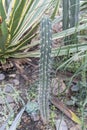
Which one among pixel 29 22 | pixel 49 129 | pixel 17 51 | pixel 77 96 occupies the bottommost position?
pixel 49 129

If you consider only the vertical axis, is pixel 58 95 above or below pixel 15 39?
below

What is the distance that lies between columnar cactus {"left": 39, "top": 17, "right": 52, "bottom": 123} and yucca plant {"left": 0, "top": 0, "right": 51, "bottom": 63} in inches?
20.6

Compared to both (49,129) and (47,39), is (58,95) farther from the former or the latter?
(47,39)

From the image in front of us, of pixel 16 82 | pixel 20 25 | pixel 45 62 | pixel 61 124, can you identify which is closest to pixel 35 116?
pixel 61 124

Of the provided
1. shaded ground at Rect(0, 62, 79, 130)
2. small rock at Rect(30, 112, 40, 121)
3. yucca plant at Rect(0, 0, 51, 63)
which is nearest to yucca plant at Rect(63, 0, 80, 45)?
yucca plant at Rect(0, 0, 51, 63)

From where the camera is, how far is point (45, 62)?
5.06 feet

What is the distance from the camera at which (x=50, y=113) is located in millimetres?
1879

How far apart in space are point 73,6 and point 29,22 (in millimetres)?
319

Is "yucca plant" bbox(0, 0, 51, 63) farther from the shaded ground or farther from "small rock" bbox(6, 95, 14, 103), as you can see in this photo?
"small rock" bbox(6, 95, 14, 103)

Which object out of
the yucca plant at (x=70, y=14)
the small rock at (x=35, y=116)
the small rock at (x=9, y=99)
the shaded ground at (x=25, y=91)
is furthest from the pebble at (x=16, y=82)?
the yucca plant at (x=70, y=14)

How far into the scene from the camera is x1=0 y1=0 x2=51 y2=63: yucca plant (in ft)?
6.67

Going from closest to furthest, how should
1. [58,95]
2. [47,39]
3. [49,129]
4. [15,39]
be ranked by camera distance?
1. [47,39]
2. [49,129]
3. [58,95]
4. [15,39]

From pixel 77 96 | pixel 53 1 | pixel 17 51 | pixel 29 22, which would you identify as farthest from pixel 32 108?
pixel 53 1

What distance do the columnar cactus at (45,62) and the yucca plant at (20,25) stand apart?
0.52 m
